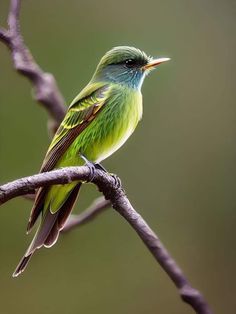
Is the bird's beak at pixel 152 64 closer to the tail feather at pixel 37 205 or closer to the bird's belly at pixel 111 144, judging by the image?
the bird's belly at pixel 111 144

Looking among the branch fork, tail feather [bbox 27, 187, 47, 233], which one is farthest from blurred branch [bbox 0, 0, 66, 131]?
tail feather [bbox 27, 187, 47, 233]

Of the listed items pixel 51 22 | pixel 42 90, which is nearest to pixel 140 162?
pixel 51 22

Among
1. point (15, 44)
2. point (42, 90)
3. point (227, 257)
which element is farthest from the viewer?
point (227, 257)

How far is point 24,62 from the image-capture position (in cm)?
77

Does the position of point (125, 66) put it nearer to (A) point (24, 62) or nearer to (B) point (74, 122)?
(B) point (74, 122)

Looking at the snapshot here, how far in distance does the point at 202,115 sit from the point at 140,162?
29 centimetres

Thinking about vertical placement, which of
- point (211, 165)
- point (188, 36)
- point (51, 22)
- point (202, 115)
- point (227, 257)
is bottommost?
point (227, 257)

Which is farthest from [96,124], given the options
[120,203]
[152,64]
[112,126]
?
[120,203]

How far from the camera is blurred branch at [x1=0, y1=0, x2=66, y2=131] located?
0.76 metres

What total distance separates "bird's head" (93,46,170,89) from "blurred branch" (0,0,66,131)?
135 millimetres

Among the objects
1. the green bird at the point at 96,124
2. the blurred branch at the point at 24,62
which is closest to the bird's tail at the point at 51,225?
the green bird at the point at 96,124

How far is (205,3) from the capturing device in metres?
1.53

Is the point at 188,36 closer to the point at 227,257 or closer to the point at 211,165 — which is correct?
the point at 211,165

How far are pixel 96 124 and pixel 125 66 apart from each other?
10 cm
